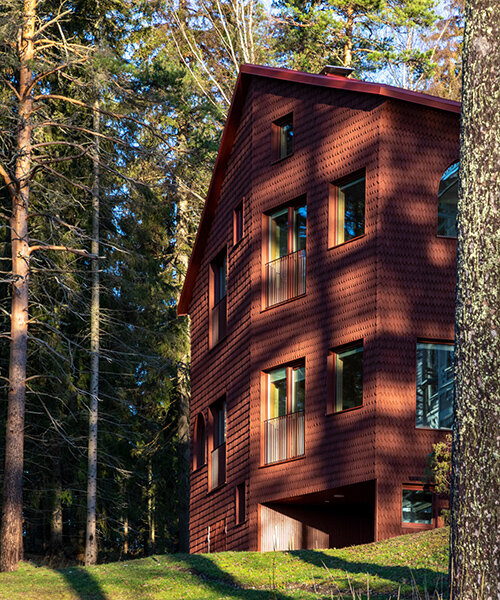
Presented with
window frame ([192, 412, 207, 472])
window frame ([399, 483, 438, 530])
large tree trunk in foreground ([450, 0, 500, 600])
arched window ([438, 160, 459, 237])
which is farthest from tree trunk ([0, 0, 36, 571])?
large tree trunk in foreground ([450, 0, 500, 600])

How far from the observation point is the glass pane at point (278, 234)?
21.8 meters

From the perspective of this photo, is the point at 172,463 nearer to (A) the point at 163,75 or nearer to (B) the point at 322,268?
(A) the point at 163,75

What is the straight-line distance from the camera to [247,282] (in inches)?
880

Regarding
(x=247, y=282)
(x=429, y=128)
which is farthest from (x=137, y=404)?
(x=429, y=128)

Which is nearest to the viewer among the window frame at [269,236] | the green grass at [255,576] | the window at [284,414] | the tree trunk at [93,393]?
the green grass at [255,576]

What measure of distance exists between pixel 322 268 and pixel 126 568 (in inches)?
282

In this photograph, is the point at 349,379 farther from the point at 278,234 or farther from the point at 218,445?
the point at 218,445

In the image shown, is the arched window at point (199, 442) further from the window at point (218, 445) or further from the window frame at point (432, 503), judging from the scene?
the window frame at point (432, 503)

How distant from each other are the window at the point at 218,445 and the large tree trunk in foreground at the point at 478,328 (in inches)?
674

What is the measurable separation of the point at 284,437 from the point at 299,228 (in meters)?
4.55

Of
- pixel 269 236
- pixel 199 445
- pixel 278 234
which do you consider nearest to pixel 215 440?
pixel 199 445

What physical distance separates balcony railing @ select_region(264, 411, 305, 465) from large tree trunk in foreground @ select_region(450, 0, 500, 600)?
1328cm

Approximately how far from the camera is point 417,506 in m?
18.5

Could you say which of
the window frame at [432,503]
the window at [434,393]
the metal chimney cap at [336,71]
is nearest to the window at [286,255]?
the window at [434,393]
